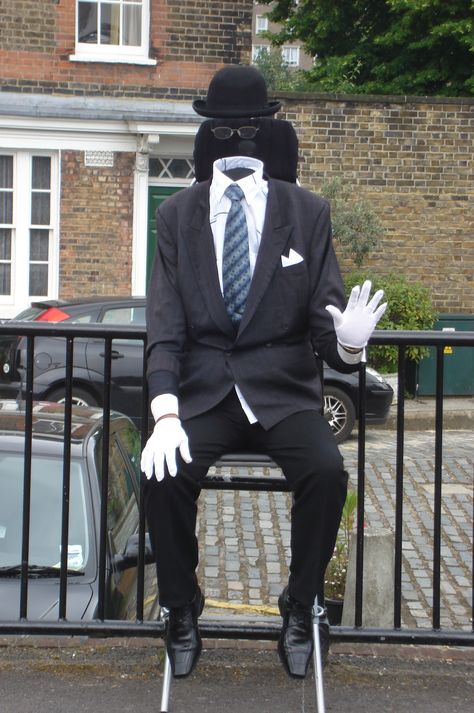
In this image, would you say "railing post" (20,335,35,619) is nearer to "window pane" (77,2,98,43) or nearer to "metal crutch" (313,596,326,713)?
"metal crutch" (313,596,326,713)

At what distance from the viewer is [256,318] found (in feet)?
12.4

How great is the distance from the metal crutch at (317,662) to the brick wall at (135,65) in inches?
568

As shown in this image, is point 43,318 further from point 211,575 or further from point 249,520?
point 211,575

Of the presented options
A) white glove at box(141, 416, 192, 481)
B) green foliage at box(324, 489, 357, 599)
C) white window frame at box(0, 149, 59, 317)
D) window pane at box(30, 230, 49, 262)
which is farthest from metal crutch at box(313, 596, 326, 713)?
window pane at box(30, 230, 49, 262)

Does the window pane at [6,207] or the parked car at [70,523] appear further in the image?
the window pane at [6,207]

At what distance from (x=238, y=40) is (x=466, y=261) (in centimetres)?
488

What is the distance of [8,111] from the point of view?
16.7 meters

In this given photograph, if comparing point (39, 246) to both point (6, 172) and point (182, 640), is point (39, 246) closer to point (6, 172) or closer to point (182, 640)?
point (6, 172)

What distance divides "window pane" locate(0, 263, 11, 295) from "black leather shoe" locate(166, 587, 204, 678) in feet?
46.3

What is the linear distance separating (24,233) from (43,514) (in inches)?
495

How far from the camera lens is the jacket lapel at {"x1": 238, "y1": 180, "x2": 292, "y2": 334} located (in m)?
3.78

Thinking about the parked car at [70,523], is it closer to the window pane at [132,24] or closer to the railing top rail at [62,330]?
the railing top rail at [62,330]

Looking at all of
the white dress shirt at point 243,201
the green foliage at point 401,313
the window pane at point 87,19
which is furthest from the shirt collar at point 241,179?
the window pane at point 87,19

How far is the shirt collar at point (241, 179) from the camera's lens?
12.8 feet
